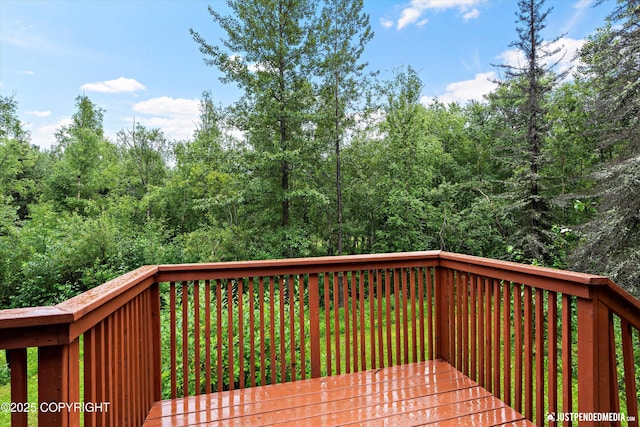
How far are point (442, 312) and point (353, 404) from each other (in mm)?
1107

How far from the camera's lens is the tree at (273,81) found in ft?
24.1

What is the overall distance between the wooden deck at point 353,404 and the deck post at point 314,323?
0.32ft

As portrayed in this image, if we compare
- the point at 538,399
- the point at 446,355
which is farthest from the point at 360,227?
the point at 538,399

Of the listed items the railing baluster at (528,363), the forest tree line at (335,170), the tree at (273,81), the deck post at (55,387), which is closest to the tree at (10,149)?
the forest tree line at (335,170)

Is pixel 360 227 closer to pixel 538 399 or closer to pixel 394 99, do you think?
pixel 394 99

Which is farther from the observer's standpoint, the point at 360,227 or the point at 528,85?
the point at 360,227

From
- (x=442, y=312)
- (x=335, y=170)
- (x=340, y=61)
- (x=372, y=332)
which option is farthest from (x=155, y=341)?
(x=340, y=61)

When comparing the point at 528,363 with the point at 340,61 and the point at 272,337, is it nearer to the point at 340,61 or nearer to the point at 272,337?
the point at 272,337

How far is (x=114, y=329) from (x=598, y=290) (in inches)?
88.6

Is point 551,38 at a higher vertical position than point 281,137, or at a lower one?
higher

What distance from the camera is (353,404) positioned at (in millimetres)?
2258

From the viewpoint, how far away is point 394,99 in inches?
357

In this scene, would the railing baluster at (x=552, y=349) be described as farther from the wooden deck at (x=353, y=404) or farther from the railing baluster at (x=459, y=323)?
the railing baluster at (x=459, y=323)

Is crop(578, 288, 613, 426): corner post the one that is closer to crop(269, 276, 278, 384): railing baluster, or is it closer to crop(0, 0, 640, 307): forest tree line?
crop(269, 276, 278, 384): railing baluster
